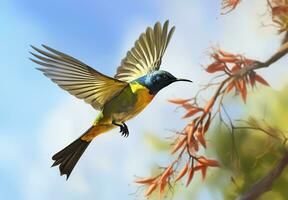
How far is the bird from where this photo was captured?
112cm

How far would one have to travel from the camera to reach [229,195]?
3.80ft

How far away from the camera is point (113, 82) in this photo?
45.3 inches

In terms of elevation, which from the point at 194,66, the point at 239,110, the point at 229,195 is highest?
the point at 194,66

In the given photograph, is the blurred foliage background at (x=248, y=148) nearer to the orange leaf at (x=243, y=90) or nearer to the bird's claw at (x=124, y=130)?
the orange leaf at (x=243, y=90)

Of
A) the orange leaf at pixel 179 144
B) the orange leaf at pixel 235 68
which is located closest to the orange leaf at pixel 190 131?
the orange leaf at pixel 179 144

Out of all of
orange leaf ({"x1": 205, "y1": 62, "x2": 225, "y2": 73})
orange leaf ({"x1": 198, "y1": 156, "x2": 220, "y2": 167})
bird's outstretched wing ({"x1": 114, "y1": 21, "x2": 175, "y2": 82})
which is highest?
bird's outstretched wing ({"x1": 114, "y1": 21, "x2": 175, "y2": 82})

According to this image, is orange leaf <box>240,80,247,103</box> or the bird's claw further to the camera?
the bird's claw

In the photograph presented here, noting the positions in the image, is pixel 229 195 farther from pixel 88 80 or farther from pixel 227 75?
pixel 88 80

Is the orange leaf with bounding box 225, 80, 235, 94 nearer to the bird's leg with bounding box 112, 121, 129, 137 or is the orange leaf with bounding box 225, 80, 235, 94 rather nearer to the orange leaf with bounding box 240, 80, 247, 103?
the orange leaf with bounding box 240, 80, 247, 103

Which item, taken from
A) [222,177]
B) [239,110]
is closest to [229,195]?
[222,177]

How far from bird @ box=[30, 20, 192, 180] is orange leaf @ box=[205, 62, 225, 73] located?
68 mm

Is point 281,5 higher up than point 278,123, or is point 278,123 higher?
point 281,5

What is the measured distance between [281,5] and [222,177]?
1.02 feet

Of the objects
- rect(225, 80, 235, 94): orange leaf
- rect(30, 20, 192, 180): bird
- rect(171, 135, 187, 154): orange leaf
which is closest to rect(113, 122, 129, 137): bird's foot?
rect(30, 20, 192, 180): bird
